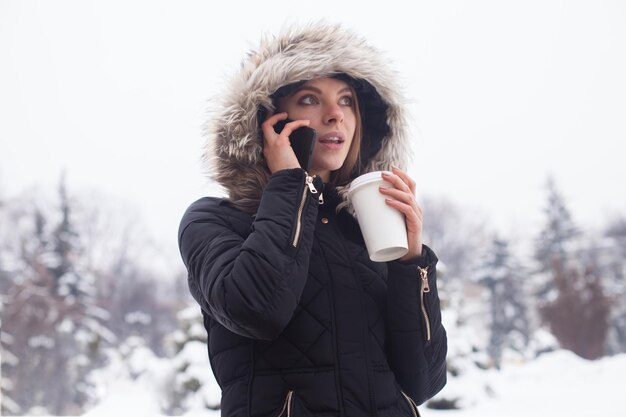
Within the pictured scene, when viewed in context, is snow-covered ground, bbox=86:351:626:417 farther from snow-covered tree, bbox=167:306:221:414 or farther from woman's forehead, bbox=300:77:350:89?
woman's forehead, bbox=300:77:350:89

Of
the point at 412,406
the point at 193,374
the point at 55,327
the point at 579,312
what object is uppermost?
the point at 412,406

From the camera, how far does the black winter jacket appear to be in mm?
1181

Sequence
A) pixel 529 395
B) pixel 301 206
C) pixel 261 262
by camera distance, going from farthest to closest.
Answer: pixel 529 395 → pixel 301 206 → pixel 261 262

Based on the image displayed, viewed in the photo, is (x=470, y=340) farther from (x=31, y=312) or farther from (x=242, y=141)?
(x=31, y=312)

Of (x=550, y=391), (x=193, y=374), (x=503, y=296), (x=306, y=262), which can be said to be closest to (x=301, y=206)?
(x=306, y=262)

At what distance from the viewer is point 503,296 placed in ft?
83.4

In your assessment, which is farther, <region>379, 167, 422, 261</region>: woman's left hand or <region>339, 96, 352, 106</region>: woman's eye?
<region>339, 96, 352, 106</region>: woman's eye

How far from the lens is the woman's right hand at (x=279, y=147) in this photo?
4.57ft

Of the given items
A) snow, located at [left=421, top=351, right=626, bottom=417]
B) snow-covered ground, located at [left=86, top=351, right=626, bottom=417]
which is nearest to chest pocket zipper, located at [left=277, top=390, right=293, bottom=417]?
snow-covered ground, located at [left=86, top=351, right=626, bottom=417]

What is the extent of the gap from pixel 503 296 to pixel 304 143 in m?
25.9

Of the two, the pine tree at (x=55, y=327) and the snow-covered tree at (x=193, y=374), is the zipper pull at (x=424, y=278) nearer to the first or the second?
the snow-covered tree at (x=193, y=374)

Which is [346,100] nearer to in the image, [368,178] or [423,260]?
[368,178]

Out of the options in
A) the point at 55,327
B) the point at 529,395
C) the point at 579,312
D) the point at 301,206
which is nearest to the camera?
the point at 301,206

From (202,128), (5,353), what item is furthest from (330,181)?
(5,353)
